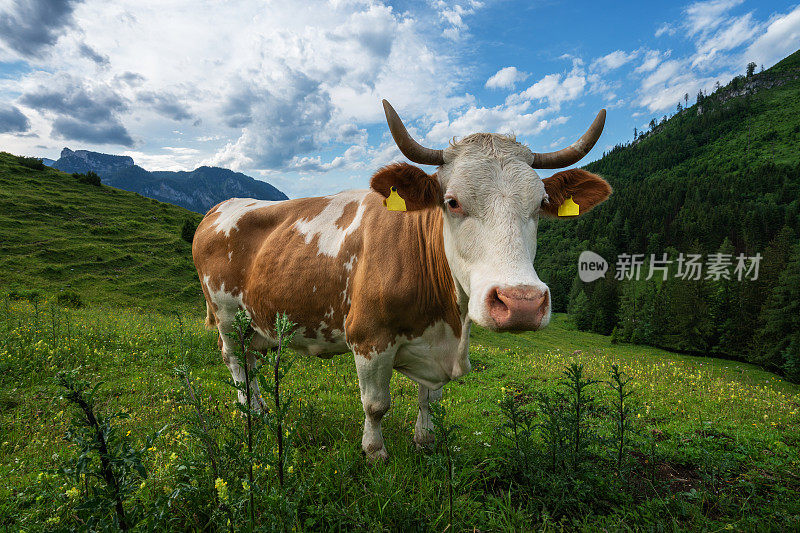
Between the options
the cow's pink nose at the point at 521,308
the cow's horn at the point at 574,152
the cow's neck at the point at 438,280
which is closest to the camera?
the cow's pink nose at the point at 521,308

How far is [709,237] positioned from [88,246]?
124077 millimetres

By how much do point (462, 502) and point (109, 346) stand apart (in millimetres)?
8933

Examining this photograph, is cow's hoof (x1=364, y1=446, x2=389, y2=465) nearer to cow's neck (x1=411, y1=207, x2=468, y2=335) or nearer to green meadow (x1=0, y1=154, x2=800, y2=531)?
green meadow (x1=0, y1=154, x2=800, y2=531)

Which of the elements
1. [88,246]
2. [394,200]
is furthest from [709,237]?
[88,246]

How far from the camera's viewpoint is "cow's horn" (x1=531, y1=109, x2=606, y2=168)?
3.54 metres

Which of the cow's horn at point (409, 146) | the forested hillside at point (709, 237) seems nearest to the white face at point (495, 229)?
the cow's horn at point (409, 146)

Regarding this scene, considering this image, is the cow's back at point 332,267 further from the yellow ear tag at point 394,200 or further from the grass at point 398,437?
the grass at point 398,437

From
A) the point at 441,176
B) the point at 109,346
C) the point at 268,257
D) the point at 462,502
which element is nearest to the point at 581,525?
the point at 462,502

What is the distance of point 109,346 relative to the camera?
816cm

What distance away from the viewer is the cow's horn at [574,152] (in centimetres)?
354

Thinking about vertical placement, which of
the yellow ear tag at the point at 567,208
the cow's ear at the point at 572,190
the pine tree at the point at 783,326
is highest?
the cow's ear at the point at 572,190

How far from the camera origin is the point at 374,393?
12.6ft

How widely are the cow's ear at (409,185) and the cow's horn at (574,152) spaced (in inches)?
A: 41.7

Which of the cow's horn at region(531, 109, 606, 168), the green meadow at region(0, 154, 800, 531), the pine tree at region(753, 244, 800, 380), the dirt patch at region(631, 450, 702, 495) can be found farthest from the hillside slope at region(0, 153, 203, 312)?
the pine tree at region(753, 244, 800, 380)
